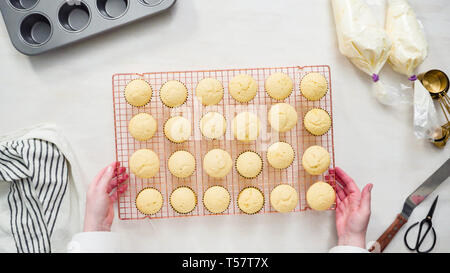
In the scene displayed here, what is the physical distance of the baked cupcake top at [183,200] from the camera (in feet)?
3.78

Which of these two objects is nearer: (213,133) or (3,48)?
(213,133)

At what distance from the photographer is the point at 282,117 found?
1.15m

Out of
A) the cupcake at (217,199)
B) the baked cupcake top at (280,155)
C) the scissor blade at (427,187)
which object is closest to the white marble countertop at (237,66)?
the scissor blade at (427,187)

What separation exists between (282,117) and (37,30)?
1072mm

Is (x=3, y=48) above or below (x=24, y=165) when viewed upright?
above

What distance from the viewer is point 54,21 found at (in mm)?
1227

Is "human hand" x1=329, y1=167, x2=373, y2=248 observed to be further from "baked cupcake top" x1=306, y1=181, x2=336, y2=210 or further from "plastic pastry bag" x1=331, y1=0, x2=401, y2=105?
"plastic pastry bag" x1=331, y1=0, x2=401, y2=105

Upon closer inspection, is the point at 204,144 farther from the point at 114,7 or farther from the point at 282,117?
the point at 114,7

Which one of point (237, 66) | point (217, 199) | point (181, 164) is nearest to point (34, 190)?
point (181, 164)

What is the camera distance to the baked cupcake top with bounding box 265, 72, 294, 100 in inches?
46.1
